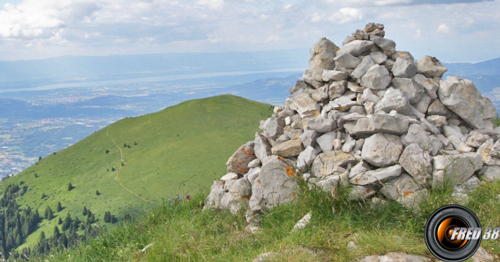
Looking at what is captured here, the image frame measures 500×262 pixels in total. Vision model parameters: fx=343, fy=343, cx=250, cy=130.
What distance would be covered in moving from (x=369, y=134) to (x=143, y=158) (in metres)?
66.5

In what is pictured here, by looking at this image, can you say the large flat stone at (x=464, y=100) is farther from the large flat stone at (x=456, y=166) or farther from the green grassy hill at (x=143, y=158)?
the green grassy hill at (x=143, y=158)

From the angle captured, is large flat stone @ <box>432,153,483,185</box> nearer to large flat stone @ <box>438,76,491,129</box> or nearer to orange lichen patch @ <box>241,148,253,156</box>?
large flat stone @ <box>438,76,491,129</box>

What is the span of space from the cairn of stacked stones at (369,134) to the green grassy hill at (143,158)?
42453 millimetres

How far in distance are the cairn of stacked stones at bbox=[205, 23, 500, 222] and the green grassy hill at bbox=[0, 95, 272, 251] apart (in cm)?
4245

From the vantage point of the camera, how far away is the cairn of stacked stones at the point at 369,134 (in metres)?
8.06

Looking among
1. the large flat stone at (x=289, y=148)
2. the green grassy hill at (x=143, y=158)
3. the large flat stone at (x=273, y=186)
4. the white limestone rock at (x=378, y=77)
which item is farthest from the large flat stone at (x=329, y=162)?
the green grassy hill at (x=143, y=158)

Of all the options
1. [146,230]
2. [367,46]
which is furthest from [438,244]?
[367,46]

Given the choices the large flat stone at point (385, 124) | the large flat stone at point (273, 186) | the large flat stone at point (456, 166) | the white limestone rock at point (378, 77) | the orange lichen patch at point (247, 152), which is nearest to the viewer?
the large flat stone at point (456, 166)

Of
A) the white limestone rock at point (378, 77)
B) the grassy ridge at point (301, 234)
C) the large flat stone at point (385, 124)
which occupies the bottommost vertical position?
the grassy ridge at point (301, 234)

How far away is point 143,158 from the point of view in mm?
70500

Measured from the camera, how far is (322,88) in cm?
1151

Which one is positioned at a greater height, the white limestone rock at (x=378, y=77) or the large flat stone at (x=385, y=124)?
the white limestone rock at (x=378, y=77)

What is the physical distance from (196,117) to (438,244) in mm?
72852

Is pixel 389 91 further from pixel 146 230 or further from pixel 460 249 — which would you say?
pixel 146 230
